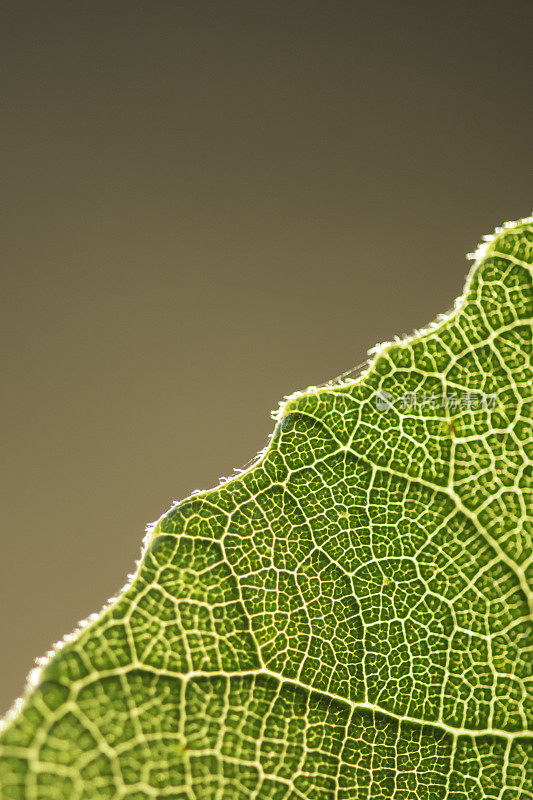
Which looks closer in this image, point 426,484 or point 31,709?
point 31,709

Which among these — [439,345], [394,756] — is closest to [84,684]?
[394,756]

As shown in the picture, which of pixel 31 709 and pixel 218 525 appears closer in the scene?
pixel 31 709

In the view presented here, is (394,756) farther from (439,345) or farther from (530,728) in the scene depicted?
(439,345)

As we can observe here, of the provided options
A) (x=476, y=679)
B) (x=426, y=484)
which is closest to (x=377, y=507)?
(x=426, y=484)

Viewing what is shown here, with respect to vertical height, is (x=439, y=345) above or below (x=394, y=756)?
above

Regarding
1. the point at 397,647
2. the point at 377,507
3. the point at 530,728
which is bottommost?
the point at 530,728

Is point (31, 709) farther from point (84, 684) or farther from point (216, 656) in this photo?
point (216, 656)
